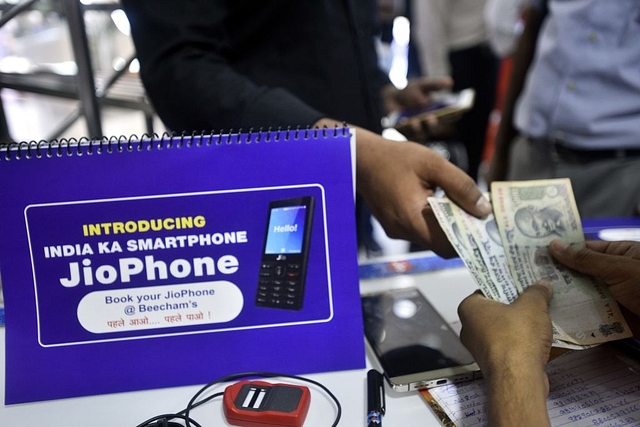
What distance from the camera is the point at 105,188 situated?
0.64 m

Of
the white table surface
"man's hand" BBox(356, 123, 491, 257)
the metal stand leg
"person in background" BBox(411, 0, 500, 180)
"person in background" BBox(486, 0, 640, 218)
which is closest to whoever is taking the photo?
the white table surface

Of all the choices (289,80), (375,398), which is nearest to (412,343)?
(375,398)

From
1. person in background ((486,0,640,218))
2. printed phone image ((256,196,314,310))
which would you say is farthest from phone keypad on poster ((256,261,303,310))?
person in background ((486,0,640,218))

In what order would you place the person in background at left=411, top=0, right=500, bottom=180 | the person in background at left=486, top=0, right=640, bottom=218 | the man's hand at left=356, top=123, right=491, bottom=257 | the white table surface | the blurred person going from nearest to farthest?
the white table surface → the man's hand at left=356, top=123, right=491, bottom=257 → the person in background at left=486, top=0, right=640, bottom=218 → the blurred person → the person in background at left=411, top=0, right=500, bottom=180

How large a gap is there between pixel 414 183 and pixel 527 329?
24cm

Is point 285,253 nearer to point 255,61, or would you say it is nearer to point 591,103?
point 255,61

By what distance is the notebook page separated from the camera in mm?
597

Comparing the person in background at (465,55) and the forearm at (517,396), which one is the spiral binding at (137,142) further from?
the person in background at (465,55)

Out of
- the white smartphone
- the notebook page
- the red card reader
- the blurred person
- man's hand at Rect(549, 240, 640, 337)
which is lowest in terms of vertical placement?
the notebook page

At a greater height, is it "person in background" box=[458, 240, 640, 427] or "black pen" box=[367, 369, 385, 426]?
"person in background" box=[458, 240, 640, 427]

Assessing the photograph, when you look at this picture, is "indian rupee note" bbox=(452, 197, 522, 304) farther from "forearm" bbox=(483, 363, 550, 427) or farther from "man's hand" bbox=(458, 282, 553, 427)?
"forearm" bbox=(483, 363, 550, 427)

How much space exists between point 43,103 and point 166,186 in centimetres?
326

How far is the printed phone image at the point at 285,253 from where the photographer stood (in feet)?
2.17

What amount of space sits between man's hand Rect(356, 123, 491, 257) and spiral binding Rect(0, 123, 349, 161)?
0.34 ft
